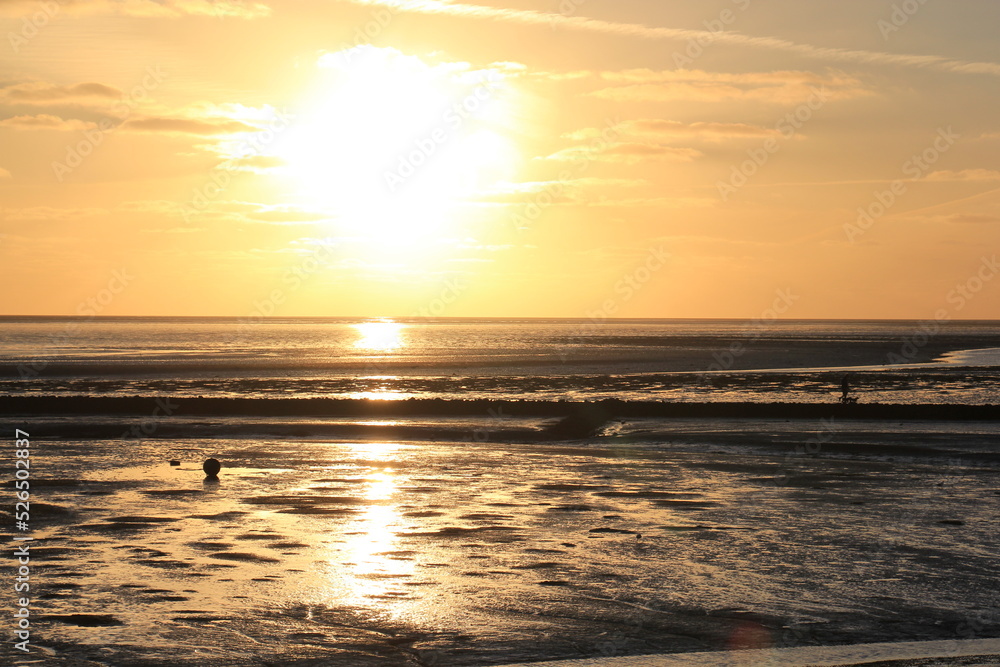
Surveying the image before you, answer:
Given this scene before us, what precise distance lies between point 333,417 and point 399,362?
55.4m

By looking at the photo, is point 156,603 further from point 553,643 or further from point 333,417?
point 333,417

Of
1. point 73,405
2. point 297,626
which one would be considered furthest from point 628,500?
point 73,405

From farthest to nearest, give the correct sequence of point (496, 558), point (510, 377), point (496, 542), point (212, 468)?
point (510, 377)
point (212, 468)
point (496, 542)
point (496, 558)

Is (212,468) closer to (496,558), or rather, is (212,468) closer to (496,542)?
(496,542)

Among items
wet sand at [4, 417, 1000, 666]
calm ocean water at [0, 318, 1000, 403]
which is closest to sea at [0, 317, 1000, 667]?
wet sand at [4, 417, 1000, 666]

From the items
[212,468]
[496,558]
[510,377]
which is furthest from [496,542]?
[510,377]

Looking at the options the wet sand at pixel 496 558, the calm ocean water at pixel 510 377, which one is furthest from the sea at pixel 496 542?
the calm ocean water at pixel 510 377

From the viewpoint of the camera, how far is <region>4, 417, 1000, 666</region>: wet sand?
10523 mm

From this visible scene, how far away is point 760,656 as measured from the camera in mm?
9852

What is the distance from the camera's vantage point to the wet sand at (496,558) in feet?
34.5

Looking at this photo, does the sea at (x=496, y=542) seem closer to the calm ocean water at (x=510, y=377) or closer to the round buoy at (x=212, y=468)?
the round buoy at (x=212, y=468)

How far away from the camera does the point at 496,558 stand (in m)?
14.2

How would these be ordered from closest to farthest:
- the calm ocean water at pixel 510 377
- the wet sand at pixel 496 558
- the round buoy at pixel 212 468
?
the wet sand at pixel 496 558 < the round buoy at pixel 212 468 < the calm ocean water at pixel 510 377

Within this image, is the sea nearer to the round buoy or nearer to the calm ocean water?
the round buoy
